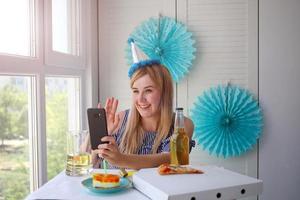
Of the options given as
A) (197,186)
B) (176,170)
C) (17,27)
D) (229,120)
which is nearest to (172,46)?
(229,120)

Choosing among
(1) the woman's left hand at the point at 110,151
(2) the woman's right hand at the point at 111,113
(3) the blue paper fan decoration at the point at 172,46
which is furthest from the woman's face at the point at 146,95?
(3) the blue paper fan decoration at the point at 172,46

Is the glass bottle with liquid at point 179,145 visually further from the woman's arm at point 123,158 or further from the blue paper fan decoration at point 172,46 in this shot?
the blue paper fan decoration at point 172,46

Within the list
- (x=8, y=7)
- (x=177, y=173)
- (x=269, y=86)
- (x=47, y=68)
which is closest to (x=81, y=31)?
(x=47, y=68)

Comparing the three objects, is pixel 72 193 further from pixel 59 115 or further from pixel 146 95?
pixel 59 115

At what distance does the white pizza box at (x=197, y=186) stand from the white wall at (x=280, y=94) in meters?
1.22

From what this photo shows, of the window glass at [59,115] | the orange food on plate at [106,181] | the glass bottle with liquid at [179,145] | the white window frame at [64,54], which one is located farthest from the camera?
the window glass at [59,115]

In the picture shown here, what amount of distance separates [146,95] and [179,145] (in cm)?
41

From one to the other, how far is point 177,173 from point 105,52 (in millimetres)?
1348

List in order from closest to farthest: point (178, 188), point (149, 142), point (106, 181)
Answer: point (178, 188) < point (106, 181) < point (149, 142)

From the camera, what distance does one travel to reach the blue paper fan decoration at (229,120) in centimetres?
191

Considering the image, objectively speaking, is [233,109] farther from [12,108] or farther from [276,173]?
[12,108]

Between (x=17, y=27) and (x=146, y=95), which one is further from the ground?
(x=17, y=27)

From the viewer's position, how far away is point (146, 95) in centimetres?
133

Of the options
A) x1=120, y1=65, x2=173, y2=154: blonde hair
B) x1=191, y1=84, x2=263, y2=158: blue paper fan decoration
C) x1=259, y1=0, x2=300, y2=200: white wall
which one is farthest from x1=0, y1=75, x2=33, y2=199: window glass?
x1=259, y1=0, x2=300, y2=200: white wall
